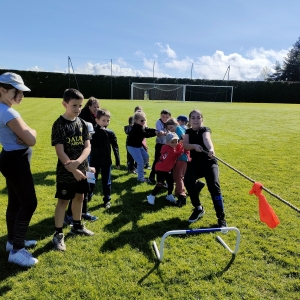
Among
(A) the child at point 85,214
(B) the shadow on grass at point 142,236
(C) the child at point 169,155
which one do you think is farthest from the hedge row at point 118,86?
(B) the shadow on grass at point 142,236

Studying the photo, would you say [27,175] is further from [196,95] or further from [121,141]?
[196,95]

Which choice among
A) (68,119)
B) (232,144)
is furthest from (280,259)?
(232,144)

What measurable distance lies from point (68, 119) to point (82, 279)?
1.92m

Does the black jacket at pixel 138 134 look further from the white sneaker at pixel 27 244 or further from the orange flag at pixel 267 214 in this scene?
the white sneaker at pixel 27 244

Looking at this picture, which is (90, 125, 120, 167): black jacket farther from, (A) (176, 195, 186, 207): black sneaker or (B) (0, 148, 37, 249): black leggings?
(B) (0, 148, 37, 249): black leggings

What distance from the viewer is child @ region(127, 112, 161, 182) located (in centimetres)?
580

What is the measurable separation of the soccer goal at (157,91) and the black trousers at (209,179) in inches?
1574

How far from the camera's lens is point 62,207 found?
3633 mm

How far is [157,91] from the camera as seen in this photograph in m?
44.4

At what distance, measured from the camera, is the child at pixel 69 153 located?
3.31 metres

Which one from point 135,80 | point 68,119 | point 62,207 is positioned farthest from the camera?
point 135,80

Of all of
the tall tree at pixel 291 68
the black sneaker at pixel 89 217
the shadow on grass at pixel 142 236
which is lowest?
the shadow on grass at pixel 142 236

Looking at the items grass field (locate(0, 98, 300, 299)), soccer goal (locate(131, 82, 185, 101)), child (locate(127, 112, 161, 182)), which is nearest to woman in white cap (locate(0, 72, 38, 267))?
grass field (locate(0, 98, 300, 299))

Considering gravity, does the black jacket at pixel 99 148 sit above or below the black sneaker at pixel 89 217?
above
